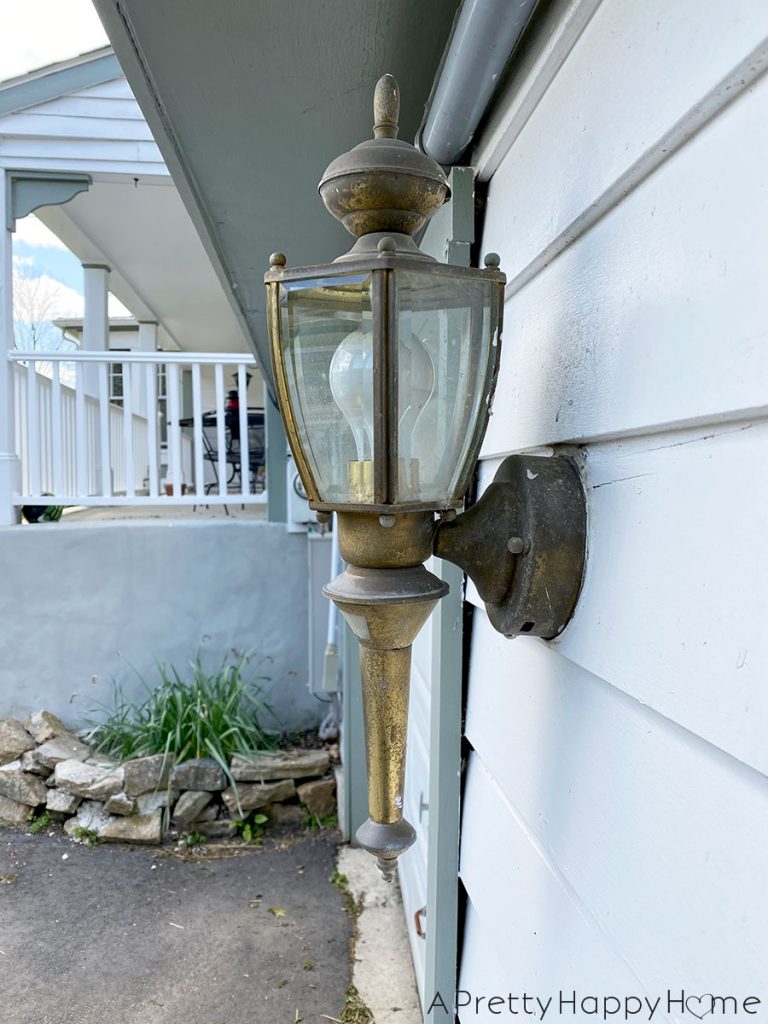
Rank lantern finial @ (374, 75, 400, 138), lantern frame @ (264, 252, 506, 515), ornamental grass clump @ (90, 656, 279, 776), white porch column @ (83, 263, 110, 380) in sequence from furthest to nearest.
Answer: white porch column @ (83, 263, 110, 380) < ornamental grass clump @ (90, 656, 279, 776) < lantern finial @ (374, 75, 400, 138) < lantern frame @ (264, 252, 506, 515)

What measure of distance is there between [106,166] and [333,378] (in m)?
5.02

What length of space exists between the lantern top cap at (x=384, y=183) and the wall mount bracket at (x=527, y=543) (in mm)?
268

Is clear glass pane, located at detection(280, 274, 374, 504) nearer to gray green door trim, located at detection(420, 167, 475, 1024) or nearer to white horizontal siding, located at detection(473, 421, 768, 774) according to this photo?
white horizontal siding, located at detection(473, 421, 768, 774)

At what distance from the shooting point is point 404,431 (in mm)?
645

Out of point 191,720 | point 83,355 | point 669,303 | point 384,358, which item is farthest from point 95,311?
point 669,303

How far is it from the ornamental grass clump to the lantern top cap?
124 inches

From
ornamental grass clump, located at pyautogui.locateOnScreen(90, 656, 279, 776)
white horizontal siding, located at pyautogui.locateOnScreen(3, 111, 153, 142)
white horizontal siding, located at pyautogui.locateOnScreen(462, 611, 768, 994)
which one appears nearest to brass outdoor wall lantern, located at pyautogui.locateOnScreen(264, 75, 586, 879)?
white horizontal siding, located at pyautogui.locateOnScreen(462, 611, 768, 994)

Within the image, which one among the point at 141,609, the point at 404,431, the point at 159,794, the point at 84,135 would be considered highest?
the point at 84,135

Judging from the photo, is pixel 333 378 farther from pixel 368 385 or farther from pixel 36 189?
pixel 36 189

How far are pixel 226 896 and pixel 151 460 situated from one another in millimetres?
2631

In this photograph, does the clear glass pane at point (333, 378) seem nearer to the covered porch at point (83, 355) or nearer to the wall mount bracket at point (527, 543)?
the wall mount bracket at point (527, 543)

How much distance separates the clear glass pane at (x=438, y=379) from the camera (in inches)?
24.6

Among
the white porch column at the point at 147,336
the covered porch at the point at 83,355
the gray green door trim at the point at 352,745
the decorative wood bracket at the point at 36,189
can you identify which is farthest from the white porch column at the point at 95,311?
the gray green door trim at the point at 352,745

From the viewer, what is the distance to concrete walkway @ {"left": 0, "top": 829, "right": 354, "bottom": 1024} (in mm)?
2164
